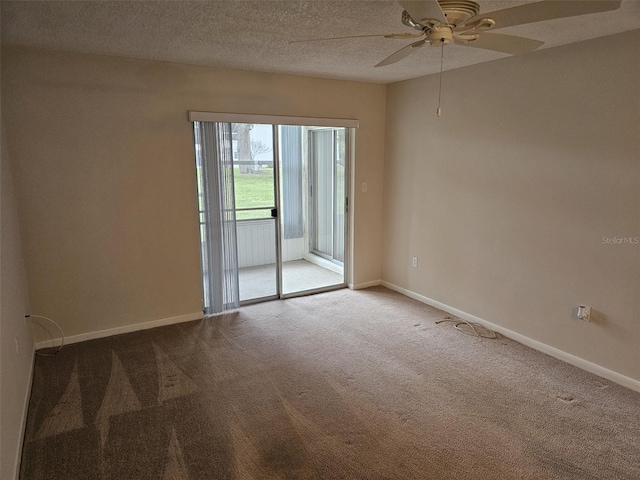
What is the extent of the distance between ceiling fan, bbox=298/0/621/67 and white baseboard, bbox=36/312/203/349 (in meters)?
3.18

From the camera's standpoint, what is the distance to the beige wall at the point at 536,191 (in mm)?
2854

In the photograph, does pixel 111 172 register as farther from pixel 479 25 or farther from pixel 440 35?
pixel 479 25

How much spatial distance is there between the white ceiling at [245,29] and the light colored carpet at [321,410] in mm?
2419

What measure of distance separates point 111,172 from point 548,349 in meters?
4.01

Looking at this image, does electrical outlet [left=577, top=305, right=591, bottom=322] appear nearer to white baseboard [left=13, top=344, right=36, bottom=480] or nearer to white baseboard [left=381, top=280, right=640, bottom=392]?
white baseboard [left=381, top=280, right=640, bottom=392]

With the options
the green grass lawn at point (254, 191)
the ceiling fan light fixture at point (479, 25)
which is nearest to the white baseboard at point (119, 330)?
the green grass lawn at point (254, 191)

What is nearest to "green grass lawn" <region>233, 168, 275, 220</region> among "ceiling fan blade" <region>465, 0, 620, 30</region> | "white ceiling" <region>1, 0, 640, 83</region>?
"white ceiling" <region>1, 0, 640, 83</region>

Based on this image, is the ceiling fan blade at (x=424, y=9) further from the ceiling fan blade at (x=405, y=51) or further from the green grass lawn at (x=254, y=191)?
the green grass lawn at (x=254, y=191)

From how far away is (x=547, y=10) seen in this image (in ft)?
5.38

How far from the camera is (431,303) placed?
454cm

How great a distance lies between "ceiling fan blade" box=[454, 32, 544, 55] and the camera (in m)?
2.04

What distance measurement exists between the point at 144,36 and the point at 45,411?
8.45ft

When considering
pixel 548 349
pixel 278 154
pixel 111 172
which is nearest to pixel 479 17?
pixel 548 349

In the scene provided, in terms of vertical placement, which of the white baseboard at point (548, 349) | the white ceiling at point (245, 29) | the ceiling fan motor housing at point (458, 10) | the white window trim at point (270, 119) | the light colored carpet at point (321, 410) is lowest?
the light colored carpet at point (321, 410)
